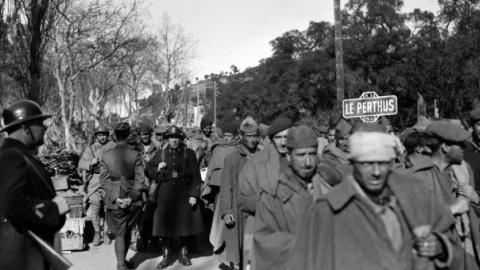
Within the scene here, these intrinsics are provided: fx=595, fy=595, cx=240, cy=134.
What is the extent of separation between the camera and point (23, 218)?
376 cm

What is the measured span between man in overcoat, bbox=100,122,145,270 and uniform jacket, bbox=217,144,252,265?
1297 millimetres

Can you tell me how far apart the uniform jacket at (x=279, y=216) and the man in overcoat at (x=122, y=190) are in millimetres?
3992

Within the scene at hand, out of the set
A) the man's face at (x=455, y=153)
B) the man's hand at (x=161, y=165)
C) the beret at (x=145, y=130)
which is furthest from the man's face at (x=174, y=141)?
the man's face at (x=455, y=153)

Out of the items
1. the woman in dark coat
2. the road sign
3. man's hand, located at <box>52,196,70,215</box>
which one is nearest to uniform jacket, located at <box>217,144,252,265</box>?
the woman in dark coat

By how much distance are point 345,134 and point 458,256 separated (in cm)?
449

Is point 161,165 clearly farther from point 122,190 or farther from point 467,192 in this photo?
point 467,192

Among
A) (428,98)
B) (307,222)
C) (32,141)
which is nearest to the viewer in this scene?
(307,222)

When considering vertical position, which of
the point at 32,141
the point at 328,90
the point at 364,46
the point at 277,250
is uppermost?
the point at 364,46

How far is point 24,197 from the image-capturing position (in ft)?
12.4

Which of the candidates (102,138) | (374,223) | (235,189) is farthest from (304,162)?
(102,138)

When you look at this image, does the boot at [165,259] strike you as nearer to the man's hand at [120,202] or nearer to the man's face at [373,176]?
the man's hand at [120,202]

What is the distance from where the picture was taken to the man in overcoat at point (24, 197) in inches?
148

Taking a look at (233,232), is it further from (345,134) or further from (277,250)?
(277,250)

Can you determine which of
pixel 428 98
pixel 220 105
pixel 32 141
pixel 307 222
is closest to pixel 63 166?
pixel 32 141
